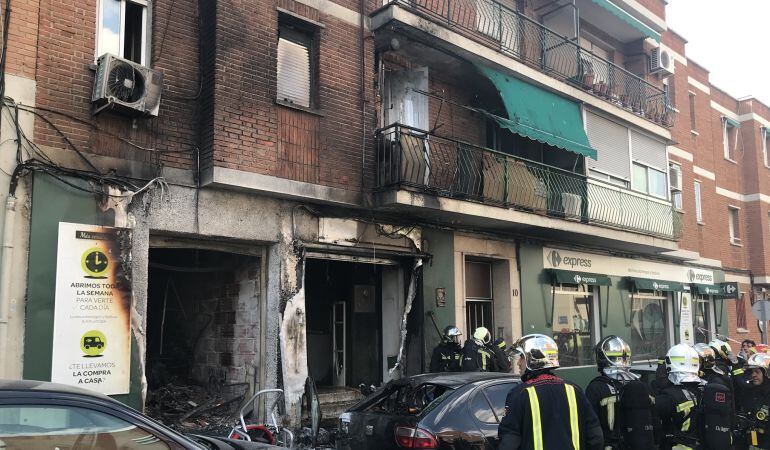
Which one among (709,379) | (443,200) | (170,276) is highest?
(443,200)

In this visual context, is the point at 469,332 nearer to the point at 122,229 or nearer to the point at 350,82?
the point at 350,82

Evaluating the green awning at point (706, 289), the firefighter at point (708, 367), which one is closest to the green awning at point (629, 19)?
the green awning at point (706, 289)

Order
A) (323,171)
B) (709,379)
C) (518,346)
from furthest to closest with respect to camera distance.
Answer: (323,171)
(709,379)
(518,346)

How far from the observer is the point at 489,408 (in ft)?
20.8

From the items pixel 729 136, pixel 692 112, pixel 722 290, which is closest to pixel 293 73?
pixel 722 290

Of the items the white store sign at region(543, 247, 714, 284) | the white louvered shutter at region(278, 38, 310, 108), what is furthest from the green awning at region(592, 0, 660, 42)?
the white louvered shutter at region(278, 38, 310, 108)

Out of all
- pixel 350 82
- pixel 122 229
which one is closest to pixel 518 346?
pixel 122 229

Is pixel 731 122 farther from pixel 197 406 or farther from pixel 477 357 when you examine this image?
pixel 197 406

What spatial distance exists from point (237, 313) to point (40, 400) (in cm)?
703

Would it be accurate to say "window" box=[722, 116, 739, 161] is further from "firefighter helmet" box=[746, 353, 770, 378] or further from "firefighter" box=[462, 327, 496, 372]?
"firefighter helmet" box=[746, 353, 770, 378]

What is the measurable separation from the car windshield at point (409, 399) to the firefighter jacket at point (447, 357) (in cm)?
345

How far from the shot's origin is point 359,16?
1133 centimetres

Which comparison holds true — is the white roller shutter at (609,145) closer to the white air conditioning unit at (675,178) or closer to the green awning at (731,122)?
the white air conditioning unit at (675,178)

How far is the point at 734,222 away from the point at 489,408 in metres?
21.8
